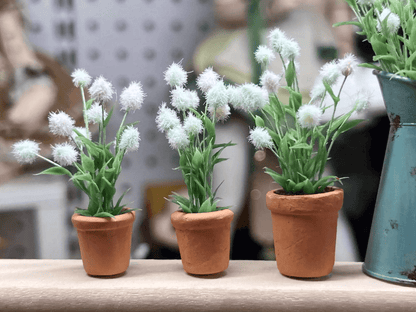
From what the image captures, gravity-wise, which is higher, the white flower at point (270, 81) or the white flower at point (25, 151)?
the white flower at point (270, 81)

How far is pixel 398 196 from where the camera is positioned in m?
0.62

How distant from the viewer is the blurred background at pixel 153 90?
0.77m

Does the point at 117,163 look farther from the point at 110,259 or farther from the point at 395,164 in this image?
the point at 395,164

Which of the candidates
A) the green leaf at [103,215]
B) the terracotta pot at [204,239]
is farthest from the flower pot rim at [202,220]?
the green leaf at [103,215]

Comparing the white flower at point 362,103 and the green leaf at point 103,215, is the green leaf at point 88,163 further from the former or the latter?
the white flower at point 362,103

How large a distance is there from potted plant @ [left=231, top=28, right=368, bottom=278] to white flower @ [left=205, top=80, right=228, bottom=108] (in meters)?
0.02

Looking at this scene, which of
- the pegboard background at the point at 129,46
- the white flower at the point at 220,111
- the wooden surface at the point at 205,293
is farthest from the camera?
the pegboard background at the point at 129,46

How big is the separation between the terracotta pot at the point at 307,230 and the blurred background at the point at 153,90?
6.0 inches

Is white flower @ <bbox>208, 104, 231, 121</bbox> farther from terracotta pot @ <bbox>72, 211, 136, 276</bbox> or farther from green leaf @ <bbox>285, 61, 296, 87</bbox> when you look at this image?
terracotta pot @ <bbox>72, 211, 136, 276</bbox>

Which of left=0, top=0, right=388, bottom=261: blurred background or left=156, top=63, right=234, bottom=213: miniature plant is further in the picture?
left=0, top=0, right=388, bottom=261: blurred background

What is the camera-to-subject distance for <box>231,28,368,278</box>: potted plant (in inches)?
24.1

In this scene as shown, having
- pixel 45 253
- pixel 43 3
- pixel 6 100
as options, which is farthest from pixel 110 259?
pixel 43 3

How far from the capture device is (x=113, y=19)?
2.65 ft

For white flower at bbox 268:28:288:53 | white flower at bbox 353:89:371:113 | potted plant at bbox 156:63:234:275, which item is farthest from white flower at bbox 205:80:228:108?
white flower at bbox 353:89:371:113
